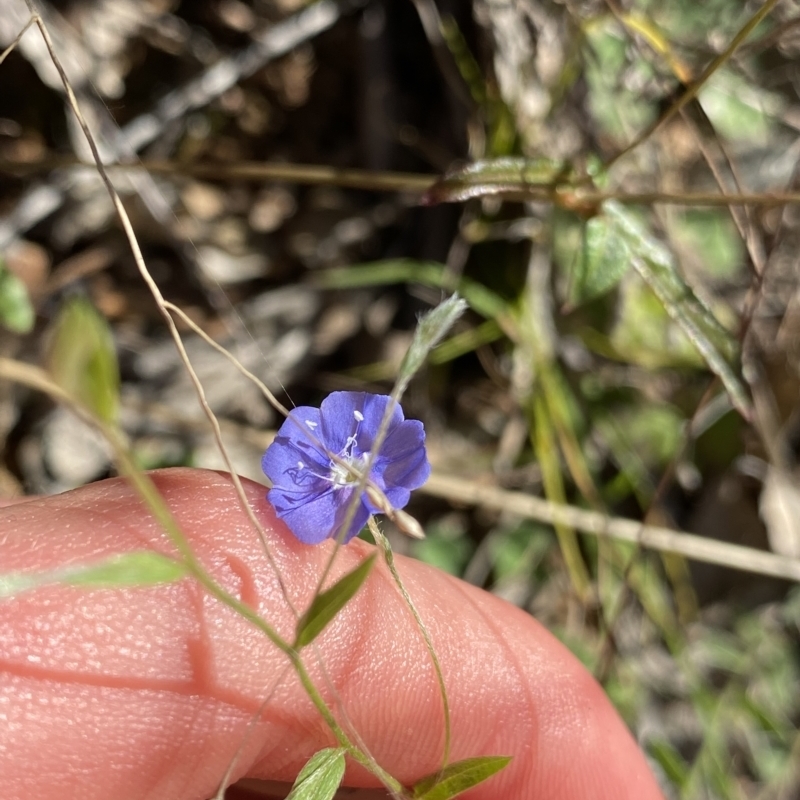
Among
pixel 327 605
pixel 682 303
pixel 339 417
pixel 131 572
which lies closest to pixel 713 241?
pixel 682 303

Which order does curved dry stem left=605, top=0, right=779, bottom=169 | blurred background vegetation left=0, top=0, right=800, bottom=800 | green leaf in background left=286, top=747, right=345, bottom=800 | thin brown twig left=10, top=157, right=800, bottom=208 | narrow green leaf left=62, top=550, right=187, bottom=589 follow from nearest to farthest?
narrow green leaf left=62, top=550, right=187, bottom=589 → green leaf in background left=286, top=747, right=345, bottom=800 → curved dry stem left=605, top=0, right=779, bottom=169 → thin brown twig left=10, top=157, right=800, bottom=208 → blurred background vegetation left=0, top=0, right=800, bottom=800

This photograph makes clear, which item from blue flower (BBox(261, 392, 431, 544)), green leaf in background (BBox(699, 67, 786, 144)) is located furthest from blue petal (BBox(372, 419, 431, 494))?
green leaf in background (BBox(699, 67, 786, 144))

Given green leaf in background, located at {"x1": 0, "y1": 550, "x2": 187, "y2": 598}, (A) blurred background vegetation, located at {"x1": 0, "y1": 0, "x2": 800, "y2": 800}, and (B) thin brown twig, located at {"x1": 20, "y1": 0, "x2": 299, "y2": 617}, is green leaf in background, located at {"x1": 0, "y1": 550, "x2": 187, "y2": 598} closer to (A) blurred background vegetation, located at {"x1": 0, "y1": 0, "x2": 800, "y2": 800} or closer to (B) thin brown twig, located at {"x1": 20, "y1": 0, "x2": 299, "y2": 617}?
(B) thin brown twig, located at {"x1": 20, "y1": 0, "x2": 299, "y2": 617}

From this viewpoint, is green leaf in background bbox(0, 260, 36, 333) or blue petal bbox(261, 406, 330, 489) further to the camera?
green leaf in background bbox(0, 260, 36, 333)

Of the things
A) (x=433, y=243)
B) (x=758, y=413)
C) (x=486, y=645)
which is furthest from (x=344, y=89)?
(x=486, y=645)

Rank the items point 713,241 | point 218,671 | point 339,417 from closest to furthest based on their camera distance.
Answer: point 218,671 → point 339,417 → point 713,241

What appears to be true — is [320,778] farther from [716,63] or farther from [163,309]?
[716,63]

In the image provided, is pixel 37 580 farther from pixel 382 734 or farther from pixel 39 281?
pixel 39 281
